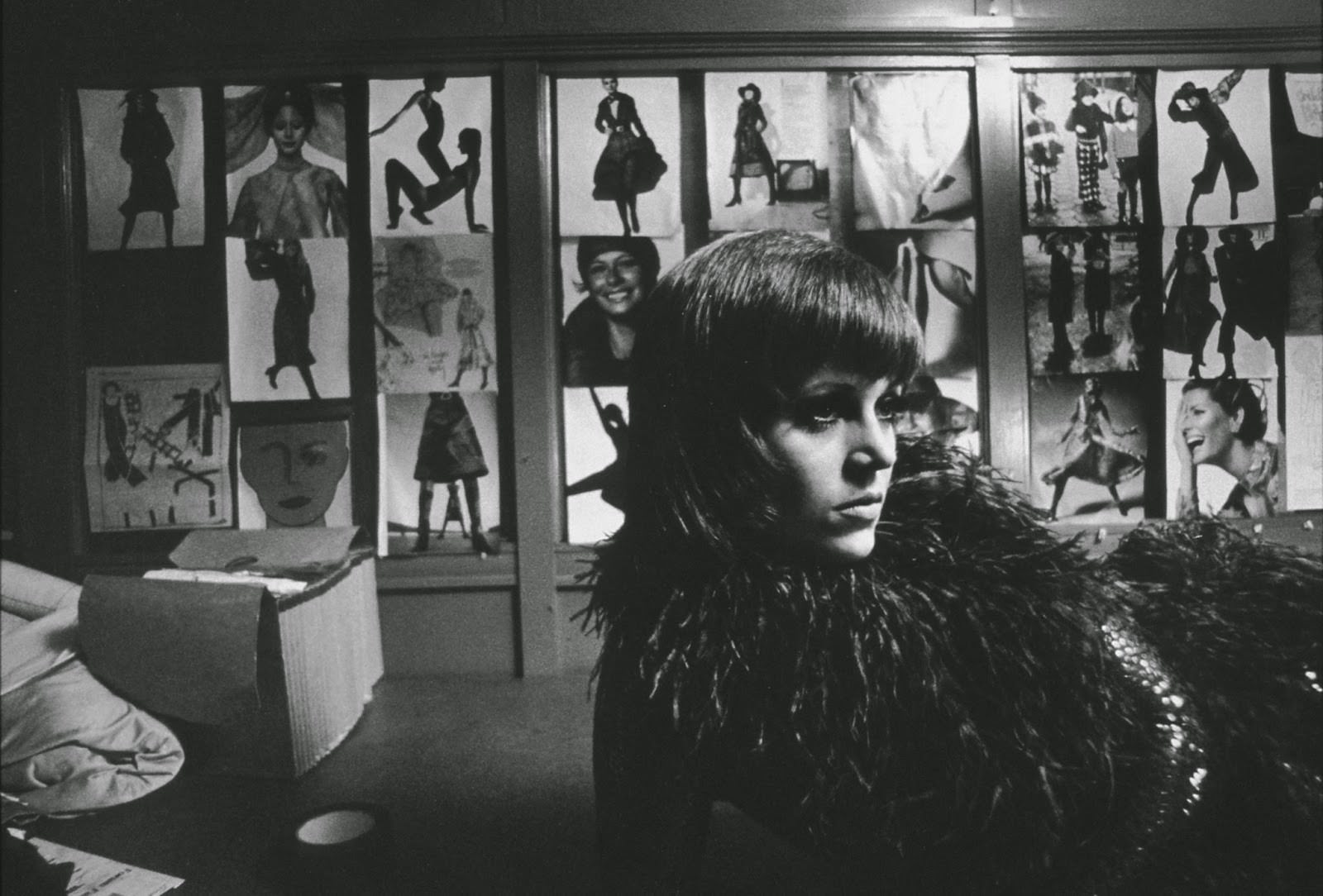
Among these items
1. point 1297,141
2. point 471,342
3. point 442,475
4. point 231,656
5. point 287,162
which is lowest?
point 231,656

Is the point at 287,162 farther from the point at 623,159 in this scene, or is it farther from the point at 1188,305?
the point at 1188,305

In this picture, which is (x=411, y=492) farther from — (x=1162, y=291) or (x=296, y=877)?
(x=1162, y=291)

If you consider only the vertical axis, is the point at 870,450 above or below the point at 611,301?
below

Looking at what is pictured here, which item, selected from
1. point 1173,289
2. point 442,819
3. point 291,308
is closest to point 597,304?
point 291,308

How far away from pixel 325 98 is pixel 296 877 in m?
1.00

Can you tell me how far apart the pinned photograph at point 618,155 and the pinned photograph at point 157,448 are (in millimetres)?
697

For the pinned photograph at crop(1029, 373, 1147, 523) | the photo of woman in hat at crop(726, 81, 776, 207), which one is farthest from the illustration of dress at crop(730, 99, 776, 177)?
the pinned photograph at crop(1029, 373, 1147, 523)

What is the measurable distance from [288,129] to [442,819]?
958 millimetres

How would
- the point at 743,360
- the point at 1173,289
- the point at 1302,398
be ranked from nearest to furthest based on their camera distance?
the point at 743,360, the point at 1302,398, the point at 1173,289

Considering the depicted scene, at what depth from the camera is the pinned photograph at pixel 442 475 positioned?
1.37m

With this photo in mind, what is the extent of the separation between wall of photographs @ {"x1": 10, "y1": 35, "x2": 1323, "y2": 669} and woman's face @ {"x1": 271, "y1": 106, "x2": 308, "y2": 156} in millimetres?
36

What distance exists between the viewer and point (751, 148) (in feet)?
4.47

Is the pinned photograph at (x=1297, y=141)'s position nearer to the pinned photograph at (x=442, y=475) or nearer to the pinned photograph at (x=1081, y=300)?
the pinned photograph at (x=1081, y=300)

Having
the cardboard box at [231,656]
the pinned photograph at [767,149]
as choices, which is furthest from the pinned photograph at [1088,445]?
the cardboard box at [231,656]
